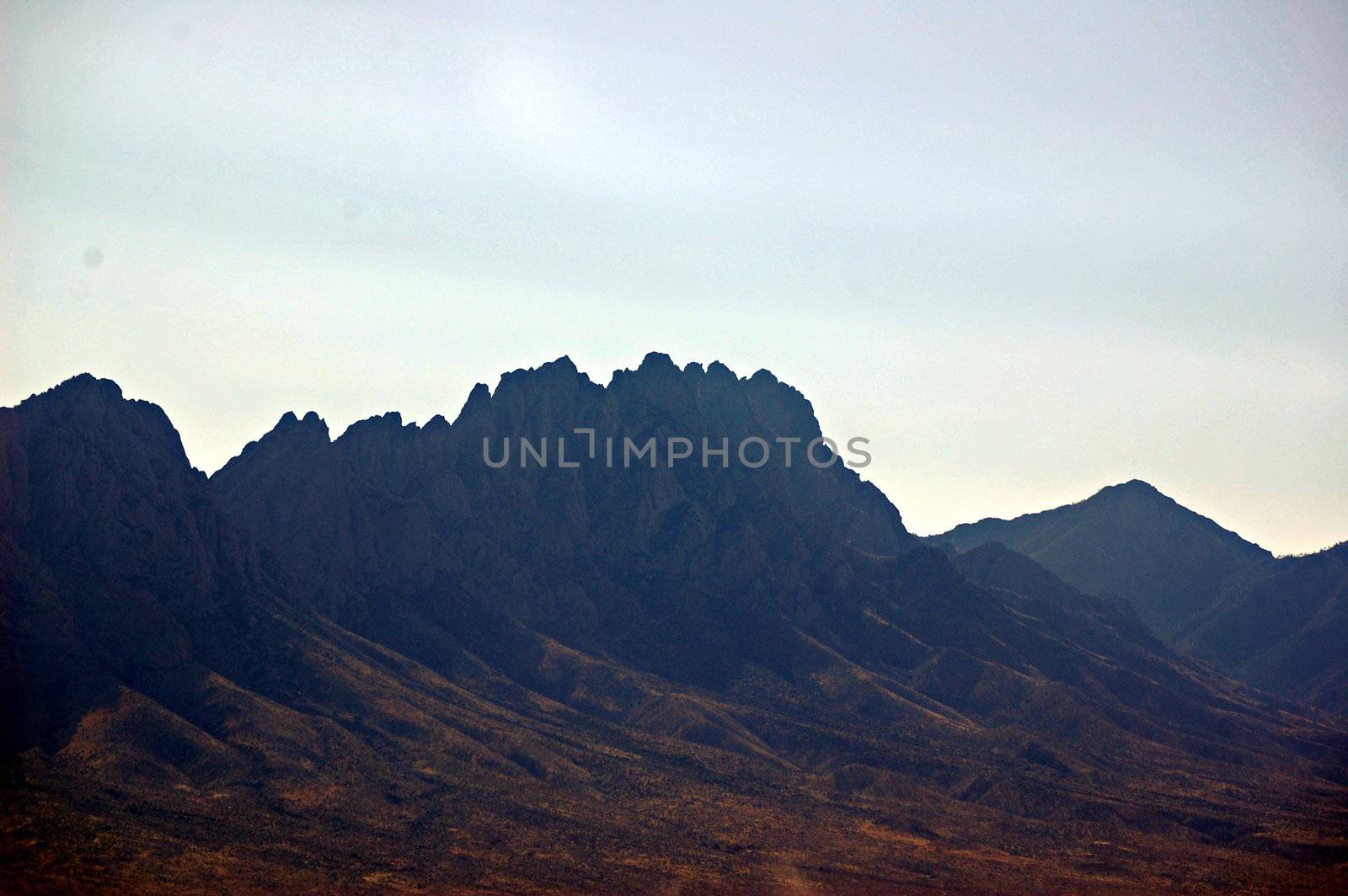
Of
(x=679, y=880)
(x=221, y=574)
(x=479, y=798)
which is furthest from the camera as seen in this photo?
(x=221, y=574)

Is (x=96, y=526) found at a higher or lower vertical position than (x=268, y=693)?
higher

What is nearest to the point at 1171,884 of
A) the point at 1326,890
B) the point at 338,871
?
the point at 1326,890

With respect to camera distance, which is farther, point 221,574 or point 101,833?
point 221,574

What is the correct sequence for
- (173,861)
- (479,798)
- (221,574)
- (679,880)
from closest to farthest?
(173,861) → (679,880) → (479,798) → (221,574)

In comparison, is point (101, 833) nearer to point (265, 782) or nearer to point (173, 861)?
point (173, 861)

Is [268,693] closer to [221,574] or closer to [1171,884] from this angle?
[221,574]

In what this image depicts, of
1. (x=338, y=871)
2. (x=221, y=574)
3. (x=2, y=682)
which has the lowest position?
(x=338, y=871)

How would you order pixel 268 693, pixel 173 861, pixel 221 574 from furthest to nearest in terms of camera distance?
pixel 221 574, pixel 268 693, pixel 173 861

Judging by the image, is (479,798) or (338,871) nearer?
(338,871)

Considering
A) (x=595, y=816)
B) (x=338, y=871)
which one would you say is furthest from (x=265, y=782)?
(x=595, y=816)
